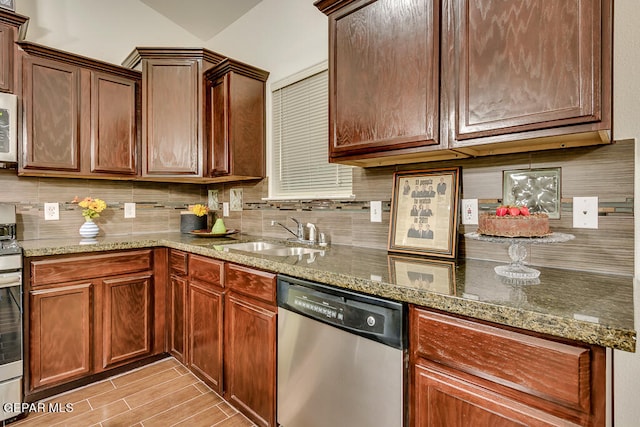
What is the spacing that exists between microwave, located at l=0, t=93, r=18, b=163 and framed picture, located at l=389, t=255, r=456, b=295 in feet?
7.85

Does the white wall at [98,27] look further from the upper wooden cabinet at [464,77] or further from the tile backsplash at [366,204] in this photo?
the upper wooden cabinet at [464,77]

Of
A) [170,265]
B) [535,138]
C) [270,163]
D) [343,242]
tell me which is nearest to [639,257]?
[535,138]

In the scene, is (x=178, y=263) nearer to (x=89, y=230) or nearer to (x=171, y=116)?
(x=89, y=230)

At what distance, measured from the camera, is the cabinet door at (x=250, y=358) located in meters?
1.56

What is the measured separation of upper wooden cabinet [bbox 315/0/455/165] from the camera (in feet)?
4.52

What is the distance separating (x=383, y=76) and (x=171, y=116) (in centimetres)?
182

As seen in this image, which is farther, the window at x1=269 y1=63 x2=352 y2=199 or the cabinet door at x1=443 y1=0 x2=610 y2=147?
the window at x1=269 y1=63 x2=352 y2=199

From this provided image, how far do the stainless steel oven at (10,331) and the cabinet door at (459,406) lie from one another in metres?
2.09

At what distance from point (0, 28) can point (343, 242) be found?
2491 millimetres

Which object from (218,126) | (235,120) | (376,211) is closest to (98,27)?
(218,126)

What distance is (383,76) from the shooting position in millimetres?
1521

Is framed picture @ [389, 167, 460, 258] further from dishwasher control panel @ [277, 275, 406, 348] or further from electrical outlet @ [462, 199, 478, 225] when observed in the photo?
dishwasher control panel @ [277, 275, 406, 348]

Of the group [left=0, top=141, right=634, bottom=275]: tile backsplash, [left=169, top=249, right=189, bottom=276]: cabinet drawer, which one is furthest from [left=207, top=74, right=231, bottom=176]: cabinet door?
[left=169, top=249, right=189, bottom=276]: cabinet drawer

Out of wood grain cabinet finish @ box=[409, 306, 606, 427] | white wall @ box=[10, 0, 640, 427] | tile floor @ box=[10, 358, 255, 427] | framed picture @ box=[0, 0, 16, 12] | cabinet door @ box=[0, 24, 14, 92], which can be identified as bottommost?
tile floor @ box=[10, 358, 255, 427]
